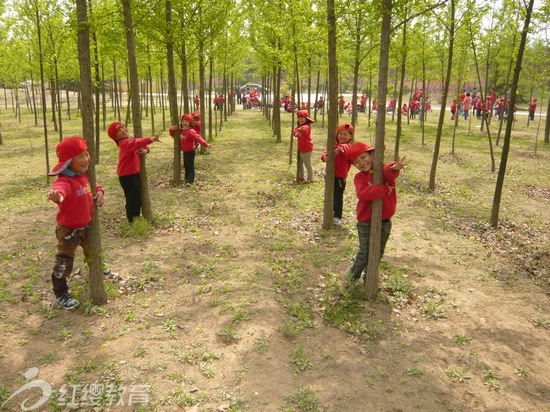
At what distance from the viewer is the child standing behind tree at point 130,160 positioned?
6.80 metres

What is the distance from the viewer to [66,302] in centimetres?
461

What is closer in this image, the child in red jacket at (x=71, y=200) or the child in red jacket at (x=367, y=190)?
the child in red jacket at (x=71, y=200)

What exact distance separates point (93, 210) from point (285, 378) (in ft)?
9.04

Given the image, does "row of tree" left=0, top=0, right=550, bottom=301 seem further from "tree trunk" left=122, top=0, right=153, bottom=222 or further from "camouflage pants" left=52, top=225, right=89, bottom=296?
"camouflage pants" left=52, top=225, right=89, bottom=296

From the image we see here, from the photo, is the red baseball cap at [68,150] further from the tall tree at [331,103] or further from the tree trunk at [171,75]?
the tree trunk at [171,75]

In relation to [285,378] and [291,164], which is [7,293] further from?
[291,164]

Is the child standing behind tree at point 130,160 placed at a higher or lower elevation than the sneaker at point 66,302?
higher

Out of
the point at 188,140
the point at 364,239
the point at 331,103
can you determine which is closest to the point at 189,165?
the point at 188,140

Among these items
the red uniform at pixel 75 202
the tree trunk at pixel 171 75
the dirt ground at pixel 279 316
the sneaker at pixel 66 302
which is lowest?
the dirt ground at pixel 279 316

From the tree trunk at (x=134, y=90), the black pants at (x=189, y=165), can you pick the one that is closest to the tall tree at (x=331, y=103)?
the tree trunk at (x=134, y=90)

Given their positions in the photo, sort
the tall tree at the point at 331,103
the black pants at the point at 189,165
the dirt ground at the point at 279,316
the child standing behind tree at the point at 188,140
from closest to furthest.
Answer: the dirt ground at the point at 279,316, the tall tree at the point at 331,103, the child standing behind tree at the point at 188,140, the black pants at the point at 189,165

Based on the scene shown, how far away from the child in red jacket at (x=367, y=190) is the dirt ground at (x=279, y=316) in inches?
23.6

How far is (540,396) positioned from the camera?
3.51 m

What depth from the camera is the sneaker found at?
15.1 ft
